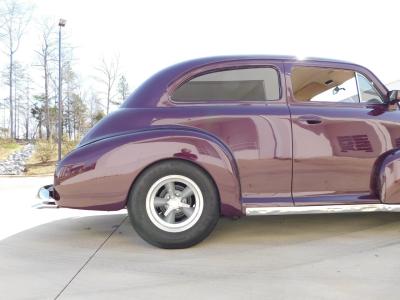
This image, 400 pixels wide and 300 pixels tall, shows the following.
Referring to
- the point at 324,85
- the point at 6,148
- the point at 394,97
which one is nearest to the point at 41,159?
the point at 6,148

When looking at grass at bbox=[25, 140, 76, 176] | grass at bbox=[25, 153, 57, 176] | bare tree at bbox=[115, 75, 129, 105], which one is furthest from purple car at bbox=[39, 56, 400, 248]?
bare tree at bbox=[115, 75, 129, 105]

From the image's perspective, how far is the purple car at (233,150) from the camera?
10.7ft

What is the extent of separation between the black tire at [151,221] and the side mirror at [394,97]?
1.92m

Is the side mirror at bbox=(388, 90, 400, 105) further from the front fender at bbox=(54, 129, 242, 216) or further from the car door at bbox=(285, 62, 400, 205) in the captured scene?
the front fender at bbox=(54, 129, 242, 216)

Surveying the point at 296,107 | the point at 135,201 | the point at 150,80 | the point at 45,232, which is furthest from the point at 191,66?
the point at 45,232

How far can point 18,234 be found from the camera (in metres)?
3.94

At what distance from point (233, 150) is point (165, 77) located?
3.00 ft

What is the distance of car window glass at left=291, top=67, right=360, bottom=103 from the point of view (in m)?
3.68

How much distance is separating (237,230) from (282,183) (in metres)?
0.75

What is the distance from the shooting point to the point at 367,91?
3832 mm

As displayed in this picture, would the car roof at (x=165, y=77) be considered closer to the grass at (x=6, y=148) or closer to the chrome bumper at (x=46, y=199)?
the chrome bumper at (x=46, y=199)

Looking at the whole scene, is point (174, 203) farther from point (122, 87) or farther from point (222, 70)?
point (122, 87)

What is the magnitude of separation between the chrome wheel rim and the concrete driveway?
0.23 metres

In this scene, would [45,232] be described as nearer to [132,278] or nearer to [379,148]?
Result: [132,278]
